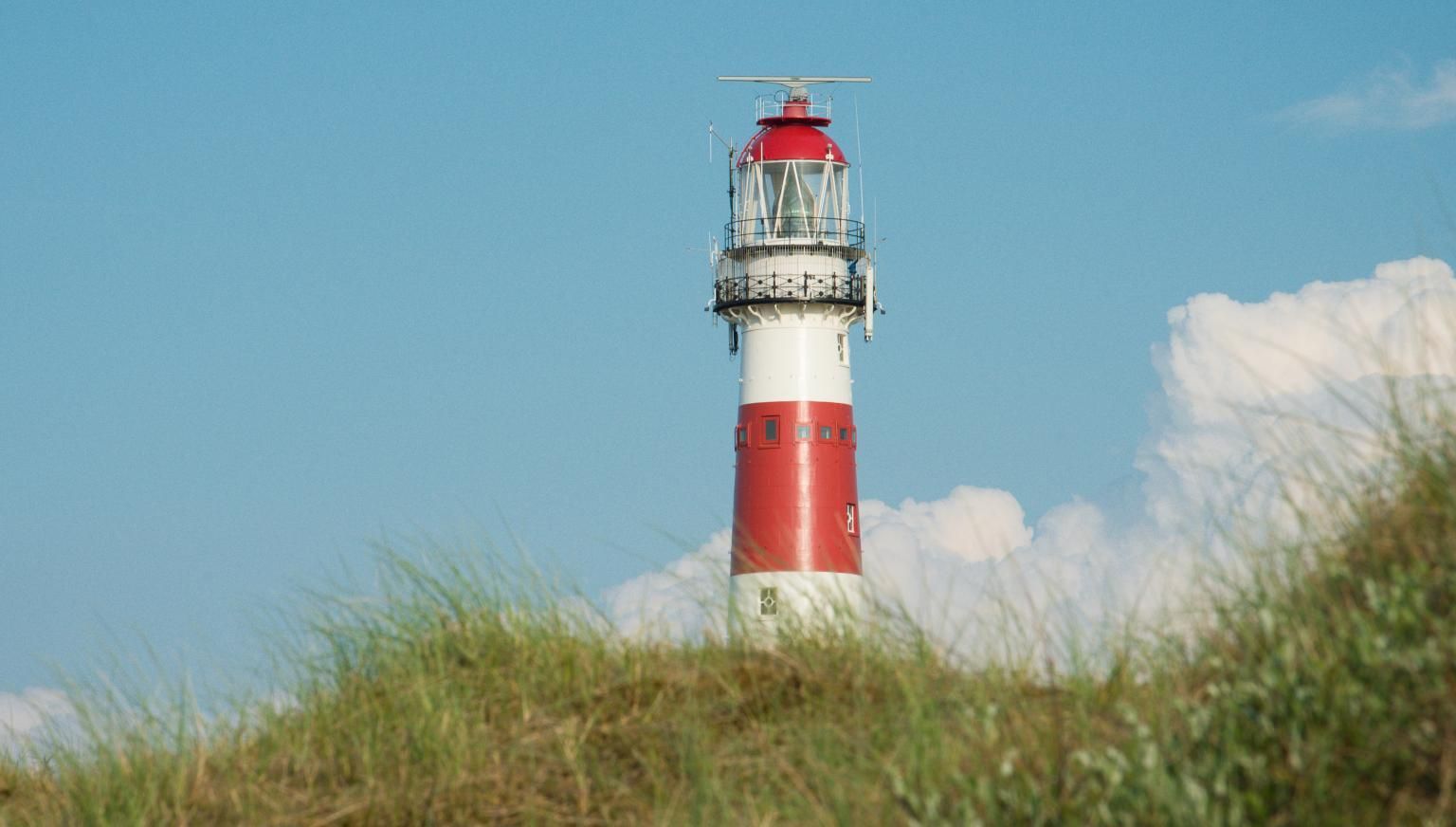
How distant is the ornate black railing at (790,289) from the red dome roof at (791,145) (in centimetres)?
238

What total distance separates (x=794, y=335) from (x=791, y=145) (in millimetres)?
3853

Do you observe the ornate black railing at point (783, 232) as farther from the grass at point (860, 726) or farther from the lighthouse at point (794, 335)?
the grass at point (860, 726)

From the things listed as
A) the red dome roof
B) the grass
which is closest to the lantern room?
the red dome roof

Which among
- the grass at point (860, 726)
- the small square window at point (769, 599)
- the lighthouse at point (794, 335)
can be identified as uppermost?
the lighthouse at point (794, 335)

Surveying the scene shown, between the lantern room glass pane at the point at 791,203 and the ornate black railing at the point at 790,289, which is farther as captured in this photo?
the lantern room glass pane at the point at 791,203

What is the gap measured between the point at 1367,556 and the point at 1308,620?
1.38ft

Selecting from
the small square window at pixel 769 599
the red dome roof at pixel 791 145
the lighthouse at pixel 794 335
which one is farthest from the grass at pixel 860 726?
the red dome roof at pixel 791 145

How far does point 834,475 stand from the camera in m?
30.4

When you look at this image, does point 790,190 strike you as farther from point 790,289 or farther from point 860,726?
point 860,726

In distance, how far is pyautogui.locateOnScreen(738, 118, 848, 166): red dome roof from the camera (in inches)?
1283

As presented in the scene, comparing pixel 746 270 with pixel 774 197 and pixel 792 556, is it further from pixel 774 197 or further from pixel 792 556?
pixel 792 556

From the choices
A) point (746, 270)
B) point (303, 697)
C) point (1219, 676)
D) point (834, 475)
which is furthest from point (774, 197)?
point (1219, 676)

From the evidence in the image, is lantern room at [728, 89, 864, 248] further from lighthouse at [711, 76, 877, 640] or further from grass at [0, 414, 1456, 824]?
grass at [0, 414, 1456, 824]

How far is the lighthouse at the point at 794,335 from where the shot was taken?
3023 centimetres
